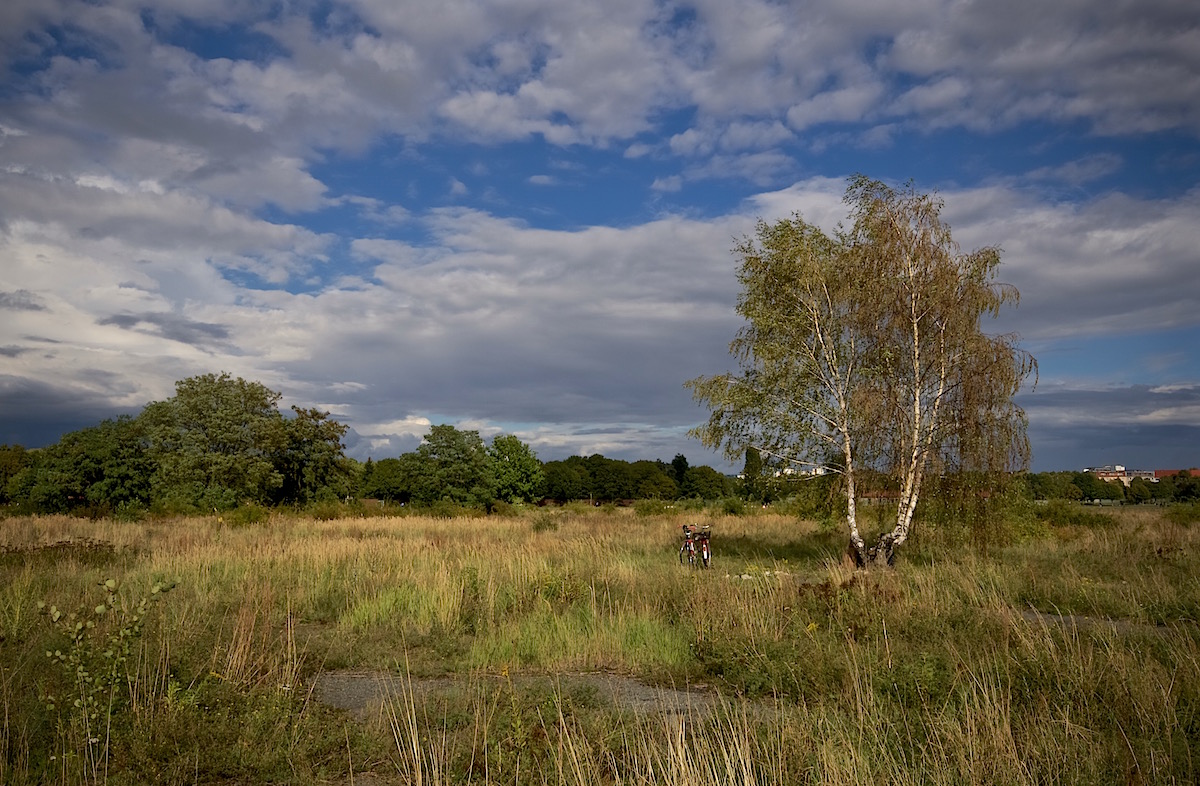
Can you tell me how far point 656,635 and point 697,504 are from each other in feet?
132

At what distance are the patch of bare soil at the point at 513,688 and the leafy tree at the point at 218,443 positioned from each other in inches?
1362

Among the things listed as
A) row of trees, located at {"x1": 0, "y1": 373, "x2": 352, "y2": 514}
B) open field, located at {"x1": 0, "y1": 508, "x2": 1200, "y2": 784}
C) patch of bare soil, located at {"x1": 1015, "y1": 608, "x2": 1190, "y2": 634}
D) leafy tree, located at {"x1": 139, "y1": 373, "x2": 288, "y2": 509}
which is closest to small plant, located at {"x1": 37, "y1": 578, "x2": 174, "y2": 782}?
open field, located at {"x1": 0, "y1": 508, "x2": 1200, "y2": 784}

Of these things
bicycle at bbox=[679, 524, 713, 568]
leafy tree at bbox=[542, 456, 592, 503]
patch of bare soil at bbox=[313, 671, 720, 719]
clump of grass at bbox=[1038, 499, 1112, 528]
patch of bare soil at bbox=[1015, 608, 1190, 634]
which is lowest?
patch of bare soil at bbox=[313, 671, 720, 719]

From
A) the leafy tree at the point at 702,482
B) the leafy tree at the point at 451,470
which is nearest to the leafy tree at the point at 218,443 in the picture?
the leafy tree at the point at 451,470

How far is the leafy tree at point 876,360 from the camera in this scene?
15.2 metres

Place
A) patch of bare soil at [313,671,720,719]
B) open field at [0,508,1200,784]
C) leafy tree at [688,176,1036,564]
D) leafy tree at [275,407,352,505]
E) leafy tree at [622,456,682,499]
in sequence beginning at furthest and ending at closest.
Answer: leafy tree at [622,456,682,499], leafy tree at [275,407,352,505], leafy tree at [688,176,1036,564], patch of bare soil at [313,671,720,719], open field at [0,508,1200,784]

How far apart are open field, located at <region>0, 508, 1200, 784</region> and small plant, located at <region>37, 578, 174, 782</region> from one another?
0.03m

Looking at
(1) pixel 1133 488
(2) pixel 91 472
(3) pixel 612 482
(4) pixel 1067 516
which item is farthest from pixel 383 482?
(1) pixel 1133 488

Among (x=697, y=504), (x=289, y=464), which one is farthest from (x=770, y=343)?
(x=289, y=464)

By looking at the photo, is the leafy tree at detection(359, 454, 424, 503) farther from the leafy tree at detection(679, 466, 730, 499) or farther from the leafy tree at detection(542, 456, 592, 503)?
the leafy tree at detection(679, 466, 730, 499)

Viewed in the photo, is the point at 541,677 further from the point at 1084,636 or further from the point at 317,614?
the point at 1084,636

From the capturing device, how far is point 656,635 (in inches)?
363

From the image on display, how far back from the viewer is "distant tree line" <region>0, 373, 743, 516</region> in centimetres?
3644

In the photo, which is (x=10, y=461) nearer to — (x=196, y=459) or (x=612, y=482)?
(x=196, y=459)
